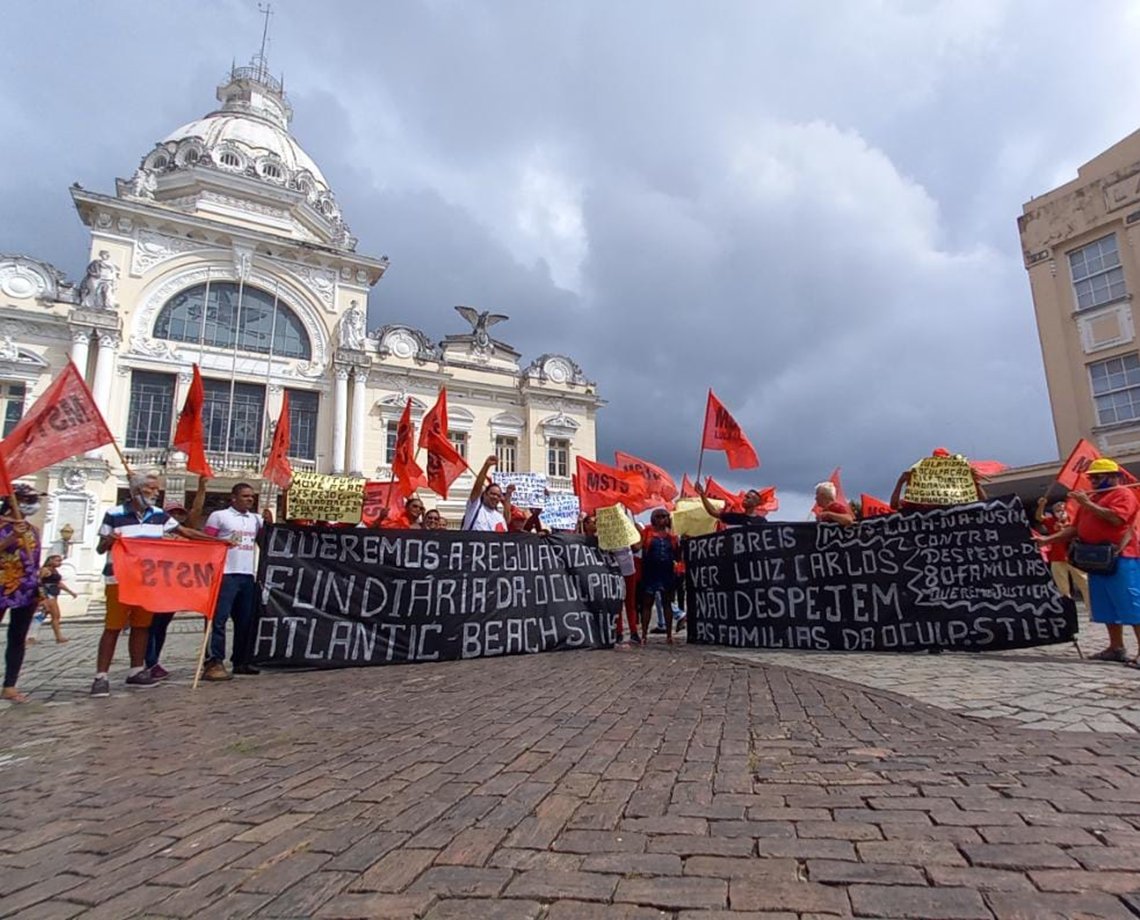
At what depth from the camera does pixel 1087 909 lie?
1.66 metres

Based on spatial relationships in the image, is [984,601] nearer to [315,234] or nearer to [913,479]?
[913,479]

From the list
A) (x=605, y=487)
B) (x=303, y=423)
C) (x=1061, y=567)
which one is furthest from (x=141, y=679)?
(x=303, y=423)

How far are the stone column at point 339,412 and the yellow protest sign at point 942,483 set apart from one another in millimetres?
23373

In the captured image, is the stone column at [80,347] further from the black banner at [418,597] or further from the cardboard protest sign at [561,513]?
the black banner at [418,597]

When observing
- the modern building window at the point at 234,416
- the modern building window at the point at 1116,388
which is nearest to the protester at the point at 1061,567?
the modern building window at the point at 1116,388

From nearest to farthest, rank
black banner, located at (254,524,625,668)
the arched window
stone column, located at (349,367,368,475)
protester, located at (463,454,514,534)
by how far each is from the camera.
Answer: black banner, located at (254,524,625,668) → protester, located at (463,454,514,534) → the arched window → stone column, located at (349,367,368,475)

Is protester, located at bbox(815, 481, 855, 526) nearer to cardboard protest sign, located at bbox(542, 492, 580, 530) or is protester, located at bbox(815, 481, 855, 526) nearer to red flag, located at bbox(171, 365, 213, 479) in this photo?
red flag, located at bbox(171, 365, 213, 479)

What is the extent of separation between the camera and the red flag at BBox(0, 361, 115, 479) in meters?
5.62

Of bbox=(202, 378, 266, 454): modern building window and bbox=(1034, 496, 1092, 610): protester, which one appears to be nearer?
bbox=(1034, 496, 1092, 610): protester

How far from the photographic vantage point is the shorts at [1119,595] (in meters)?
5.70

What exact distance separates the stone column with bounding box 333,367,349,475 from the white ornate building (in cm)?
6

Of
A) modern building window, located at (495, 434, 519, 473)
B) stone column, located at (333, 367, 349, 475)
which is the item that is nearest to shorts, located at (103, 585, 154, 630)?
stone column, located at (333, 367, 349, 475)

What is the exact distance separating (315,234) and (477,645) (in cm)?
2934

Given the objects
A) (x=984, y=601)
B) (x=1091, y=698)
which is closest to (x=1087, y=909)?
(x=1091, y=698)
